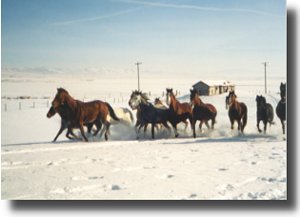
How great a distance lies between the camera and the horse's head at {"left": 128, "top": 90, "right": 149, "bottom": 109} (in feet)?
10.5

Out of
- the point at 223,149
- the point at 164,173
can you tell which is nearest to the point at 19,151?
the point at 164,173

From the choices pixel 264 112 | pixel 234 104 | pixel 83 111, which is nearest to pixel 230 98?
pixel 234 104

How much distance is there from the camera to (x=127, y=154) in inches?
122

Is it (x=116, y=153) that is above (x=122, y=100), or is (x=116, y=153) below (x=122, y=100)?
below

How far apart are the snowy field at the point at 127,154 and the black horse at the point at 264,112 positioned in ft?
0.11

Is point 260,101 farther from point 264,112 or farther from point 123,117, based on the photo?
point 123,117

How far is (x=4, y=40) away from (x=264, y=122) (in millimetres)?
2056

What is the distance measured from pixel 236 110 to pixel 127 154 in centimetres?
90

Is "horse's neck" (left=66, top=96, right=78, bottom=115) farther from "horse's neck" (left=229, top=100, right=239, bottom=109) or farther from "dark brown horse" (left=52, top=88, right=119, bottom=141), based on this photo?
"horse's neck" (left=229, top=100, right=239, bottom=109)

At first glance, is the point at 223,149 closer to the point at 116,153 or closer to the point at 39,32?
the point at 116,153

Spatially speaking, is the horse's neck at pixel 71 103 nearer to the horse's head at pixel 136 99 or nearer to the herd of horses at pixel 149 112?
the herd of horses at pixel 149 112

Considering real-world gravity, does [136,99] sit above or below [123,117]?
above

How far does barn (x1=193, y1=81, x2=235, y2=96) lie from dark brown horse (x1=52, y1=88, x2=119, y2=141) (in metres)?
0.69

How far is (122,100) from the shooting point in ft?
10.5
